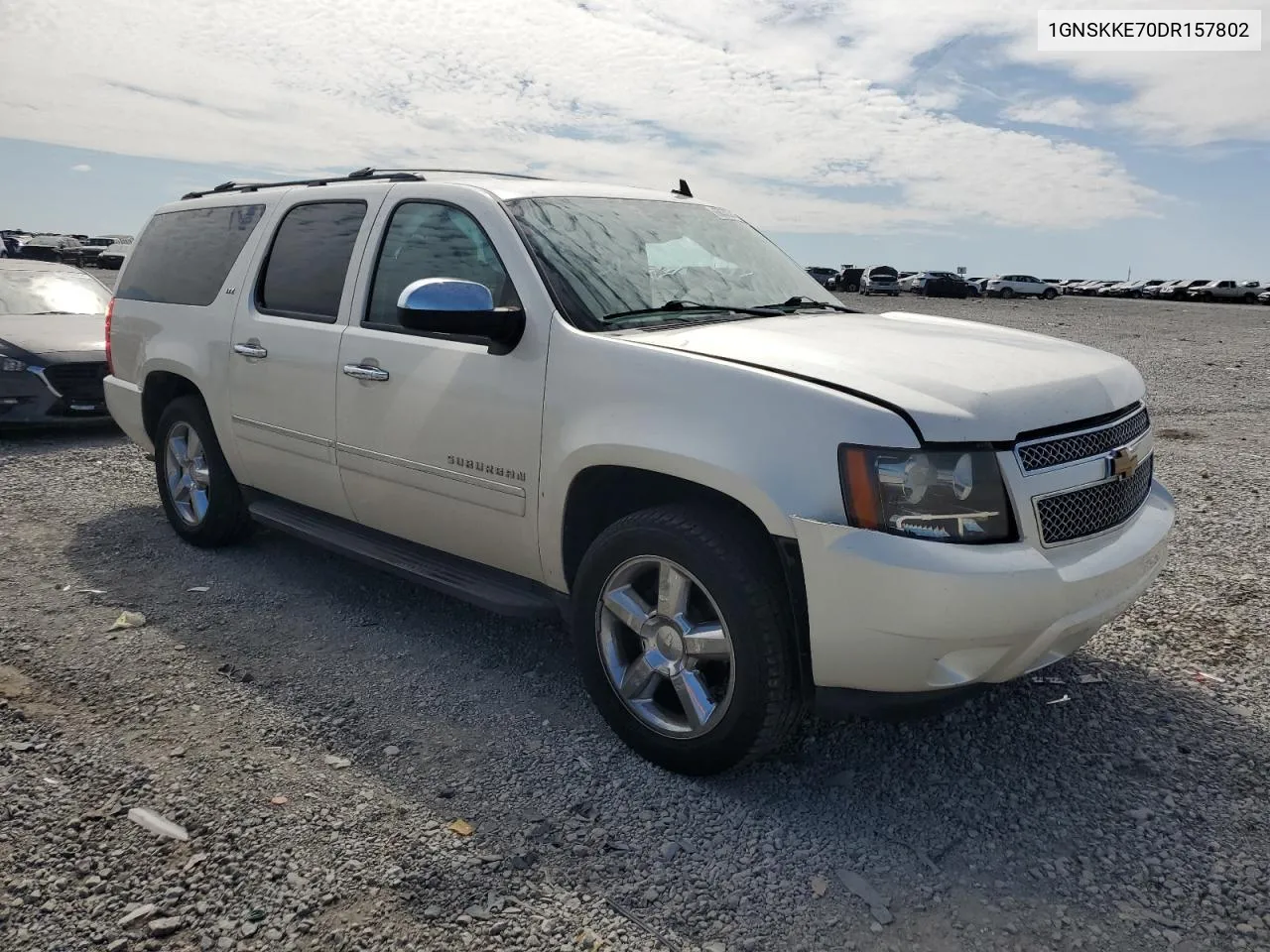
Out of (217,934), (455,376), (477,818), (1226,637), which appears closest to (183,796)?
(217,934)

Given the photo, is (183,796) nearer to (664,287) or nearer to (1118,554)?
(664,287)

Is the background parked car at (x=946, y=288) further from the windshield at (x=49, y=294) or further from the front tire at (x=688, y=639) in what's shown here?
the front tire at (x=688, y=639)

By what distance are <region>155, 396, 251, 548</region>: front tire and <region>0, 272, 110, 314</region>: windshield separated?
4.96 metres

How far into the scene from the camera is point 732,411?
2975mm

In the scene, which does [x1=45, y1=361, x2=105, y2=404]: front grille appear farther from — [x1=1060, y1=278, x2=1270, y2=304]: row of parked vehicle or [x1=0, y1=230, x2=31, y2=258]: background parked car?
[x1=1060, y1=278, x2=1270, y2=304]: row of parked vehicle

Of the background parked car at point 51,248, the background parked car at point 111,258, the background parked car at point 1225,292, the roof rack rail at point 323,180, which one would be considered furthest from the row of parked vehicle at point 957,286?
the roof rack rail at point 323,180

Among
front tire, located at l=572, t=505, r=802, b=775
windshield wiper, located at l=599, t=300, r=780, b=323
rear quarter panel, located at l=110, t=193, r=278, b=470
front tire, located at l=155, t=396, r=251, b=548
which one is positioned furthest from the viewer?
front tire, located at l=155, t=396, r=251, b=548

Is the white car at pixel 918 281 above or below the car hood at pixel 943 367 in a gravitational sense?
below

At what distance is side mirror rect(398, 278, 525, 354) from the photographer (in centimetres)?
343

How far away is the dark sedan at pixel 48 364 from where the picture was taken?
854 centimetres

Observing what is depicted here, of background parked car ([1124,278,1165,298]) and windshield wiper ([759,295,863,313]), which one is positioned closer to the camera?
windshield wiper ([759,295,863,313])

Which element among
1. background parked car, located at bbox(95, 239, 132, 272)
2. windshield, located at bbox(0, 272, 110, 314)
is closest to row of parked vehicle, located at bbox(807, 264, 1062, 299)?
background parked car, located at bbox(95, 239, 132, 272)

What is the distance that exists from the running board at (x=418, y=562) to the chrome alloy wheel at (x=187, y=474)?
2.04 ft

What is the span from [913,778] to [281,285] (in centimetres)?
348
